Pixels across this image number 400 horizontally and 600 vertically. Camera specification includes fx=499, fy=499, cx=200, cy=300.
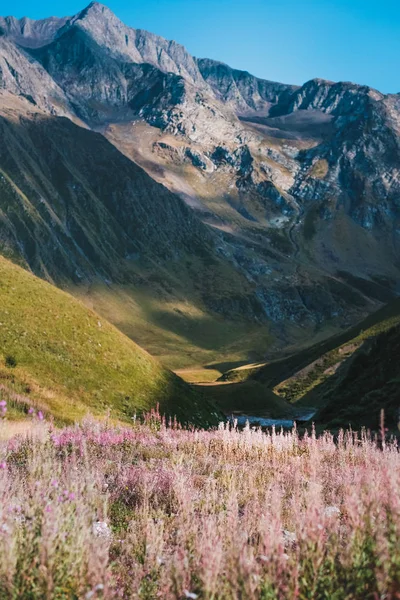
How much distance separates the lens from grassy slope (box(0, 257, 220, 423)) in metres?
31.0

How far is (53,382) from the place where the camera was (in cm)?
3238

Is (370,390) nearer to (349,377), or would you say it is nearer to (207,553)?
(349,377)

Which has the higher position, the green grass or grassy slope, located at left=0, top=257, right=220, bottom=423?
grassy slope, located at left=0, top=257, right=220, bottom=423

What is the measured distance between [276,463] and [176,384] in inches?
1032

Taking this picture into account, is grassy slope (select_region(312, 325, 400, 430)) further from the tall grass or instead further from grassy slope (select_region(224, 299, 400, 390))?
the tall grass

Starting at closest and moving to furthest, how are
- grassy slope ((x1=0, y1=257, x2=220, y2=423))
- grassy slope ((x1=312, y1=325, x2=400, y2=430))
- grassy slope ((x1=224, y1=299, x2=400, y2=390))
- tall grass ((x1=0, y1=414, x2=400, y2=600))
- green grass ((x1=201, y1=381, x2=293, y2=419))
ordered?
1. tall grass ((x1=0, y1=414, x2=400, y2=600))
2. grassy slope ((x1=0, y1=257, x2=220, y2=423))
3. grassy slope ((x1=312, y1=325, x2=400, y2=430))
4. green grass ((x1=201, y1=381, x2=293, y2=419))
5. grassy slope ((x1=224, y1=299, x2=400, y2=390))

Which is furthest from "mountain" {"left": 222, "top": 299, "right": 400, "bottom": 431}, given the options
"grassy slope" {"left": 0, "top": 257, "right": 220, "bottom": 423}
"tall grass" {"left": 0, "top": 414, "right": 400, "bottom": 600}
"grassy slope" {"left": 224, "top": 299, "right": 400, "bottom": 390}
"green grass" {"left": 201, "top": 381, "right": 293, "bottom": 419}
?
"tall grass" {"left": 0, "top": 414, "right": 400, "bottom": 600}

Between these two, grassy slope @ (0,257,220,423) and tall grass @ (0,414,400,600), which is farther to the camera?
grassy slope @ (0,257,220,423)

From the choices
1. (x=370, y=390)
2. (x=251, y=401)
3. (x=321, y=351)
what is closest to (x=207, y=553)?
(x=370, y=390)

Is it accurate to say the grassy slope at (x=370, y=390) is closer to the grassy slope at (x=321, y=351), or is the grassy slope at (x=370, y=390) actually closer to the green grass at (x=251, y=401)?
the green grass at (x=251, y=401)

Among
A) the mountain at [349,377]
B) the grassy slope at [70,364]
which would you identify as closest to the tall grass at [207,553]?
the grassy slope at [70,364]

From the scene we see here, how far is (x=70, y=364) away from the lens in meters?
34.8

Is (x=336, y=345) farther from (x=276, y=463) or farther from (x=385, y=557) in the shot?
(x=385, y=557)

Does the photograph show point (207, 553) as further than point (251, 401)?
No
